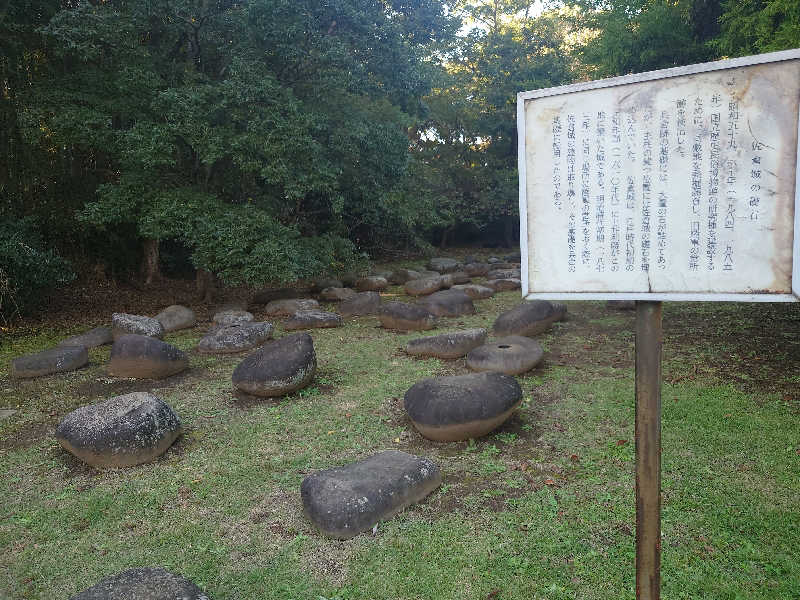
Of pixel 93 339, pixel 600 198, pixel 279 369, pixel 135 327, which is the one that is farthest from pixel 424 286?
pixel 600 198

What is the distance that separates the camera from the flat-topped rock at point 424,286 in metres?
14.3

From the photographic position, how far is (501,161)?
2412cm

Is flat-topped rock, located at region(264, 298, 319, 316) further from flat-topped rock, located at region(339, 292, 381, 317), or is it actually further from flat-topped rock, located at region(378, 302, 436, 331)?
flat-topped rock, located at region(378, 302, 436, 331)

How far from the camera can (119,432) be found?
488 cm

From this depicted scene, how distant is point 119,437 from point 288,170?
6264 millimetres

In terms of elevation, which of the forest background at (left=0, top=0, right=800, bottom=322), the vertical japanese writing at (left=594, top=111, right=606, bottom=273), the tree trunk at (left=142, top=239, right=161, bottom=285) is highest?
the forest background at (left=0, top=0, right=800, bottom=322)

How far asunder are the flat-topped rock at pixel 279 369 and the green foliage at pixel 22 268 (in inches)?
221

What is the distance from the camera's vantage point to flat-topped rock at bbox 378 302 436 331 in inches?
387

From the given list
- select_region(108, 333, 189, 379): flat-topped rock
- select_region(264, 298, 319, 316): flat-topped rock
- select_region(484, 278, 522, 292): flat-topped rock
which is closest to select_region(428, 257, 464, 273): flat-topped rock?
select_region(484, 278, 522, 292): flat-topped rock

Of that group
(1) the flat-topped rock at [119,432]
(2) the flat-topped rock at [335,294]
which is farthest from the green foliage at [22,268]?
(1) the flat-topped rock at [119,432]

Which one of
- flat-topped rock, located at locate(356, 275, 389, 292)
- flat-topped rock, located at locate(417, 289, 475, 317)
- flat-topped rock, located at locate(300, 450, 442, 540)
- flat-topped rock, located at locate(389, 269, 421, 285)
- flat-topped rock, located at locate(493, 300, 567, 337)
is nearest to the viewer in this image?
flat-topped rock, located at locate(300, 450, 442, 540)

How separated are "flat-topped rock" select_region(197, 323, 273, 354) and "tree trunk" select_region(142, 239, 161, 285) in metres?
6.37

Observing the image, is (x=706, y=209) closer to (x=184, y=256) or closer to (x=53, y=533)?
(x=53, y=533)

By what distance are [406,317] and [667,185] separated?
24.2ft
